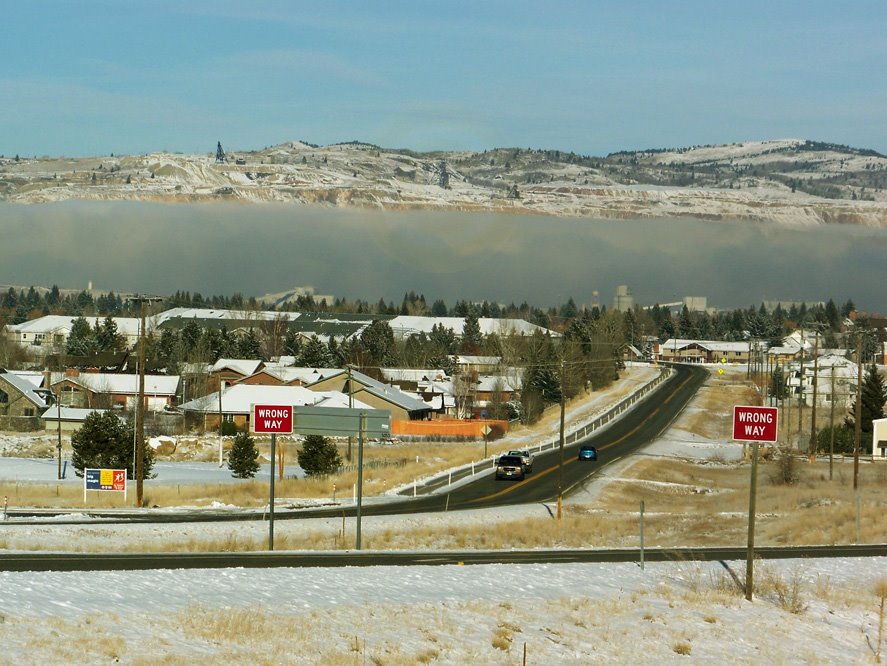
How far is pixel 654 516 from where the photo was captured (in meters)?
56.1

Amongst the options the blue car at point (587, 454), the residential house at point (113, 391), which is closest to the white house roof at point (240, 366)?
the residential house at point (113, 391)

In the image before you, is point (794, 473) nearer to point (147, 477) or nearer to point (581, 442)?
point (581, 442)

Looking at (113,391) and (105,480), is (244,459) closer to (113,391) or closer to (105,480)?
(105,480)

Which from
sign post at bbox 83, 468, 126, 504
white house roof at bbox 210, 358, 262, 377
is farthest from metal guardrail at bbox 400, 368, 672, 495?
white house roof at bbox 210, 358, 262, 377

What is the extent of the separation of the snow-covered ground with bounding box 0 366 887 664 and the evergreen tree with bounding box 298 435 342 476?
159 feet

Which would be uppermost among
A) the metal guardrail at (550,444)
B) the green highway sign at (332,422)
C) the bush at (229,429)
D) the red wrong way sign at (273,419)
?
the red wrong way sign at (273,419)

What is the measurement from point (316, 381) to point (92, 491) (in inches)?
2958

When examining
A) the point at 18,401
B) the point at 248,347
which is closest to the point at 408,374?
the point at 248,347

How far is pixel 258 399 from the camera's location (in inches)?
4911

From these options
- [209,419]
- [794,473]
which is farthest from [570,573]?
[209,419]

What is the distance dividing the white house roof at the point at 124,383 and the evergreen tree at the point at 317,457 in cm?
6080

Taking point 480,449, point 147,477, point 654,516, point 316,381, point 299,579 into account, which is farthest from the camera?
point 316,381

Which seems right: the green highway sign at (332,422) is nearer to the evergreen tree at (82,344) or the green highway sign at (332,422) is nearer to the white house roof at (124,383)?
the white house roof at (124,383)

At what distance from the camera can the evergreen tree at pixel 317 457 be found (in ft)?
261
